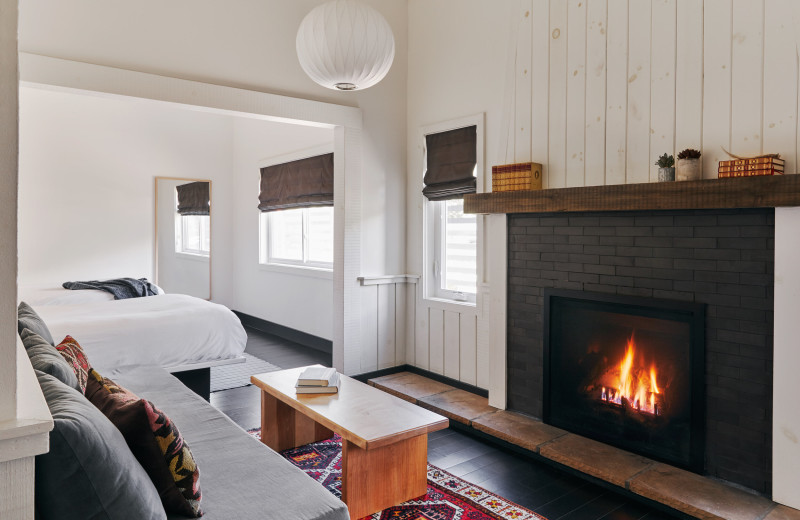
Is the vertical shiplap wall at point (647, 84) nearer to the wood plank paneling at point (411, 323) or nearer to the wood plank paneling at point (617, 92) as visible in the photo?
the wood plank paneling at point (617, 92)

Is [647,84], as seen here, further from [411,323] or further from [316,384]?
[411,323]

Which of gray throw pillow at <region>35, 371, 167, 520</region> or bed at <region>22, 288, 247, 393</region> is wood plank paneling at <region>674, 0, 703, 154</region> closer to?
gray throw pillow at <region>35, 371, 167, 520</region>

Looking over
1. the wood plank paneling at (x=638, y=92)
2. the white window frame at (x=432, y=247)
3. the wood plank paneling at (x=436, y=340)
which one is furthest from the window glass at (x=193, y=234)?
the wood plank paneling at (x=638, y=92)

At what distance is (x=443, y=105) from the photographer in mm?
4117

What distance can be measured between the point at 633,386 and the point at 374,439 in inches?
58.8

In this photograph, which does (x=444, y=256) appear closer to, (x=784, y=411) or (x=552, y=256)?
(x=552, y=256)

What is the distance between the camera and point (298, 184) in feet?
18.9

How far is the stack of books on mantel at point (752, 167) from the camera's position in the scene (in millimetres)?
2287

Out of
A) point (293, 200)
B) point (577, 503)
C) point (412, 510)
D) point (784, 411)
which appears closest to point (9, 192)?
point (412, 510)

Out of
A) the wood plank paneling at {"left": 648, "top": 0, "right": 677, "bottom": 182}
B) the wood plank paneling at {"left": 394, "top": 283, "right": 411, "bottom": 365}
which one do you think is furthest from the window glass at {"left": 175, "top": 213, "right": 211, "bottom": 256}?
the wood plank paneling at {"left": 648, "top": 0, "right": 677, "bottom": 182}

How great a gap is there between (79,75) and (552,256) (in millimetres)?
2914

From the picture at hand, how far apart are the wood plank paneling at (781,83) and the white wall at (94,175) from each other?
4985 millimetres

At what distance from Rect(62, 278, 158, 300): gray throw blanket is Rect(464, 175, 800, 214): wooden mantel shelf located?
11.0 ft

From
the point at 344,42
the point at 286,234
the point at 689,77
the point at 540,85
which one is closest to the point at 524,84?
the point at 540,85
